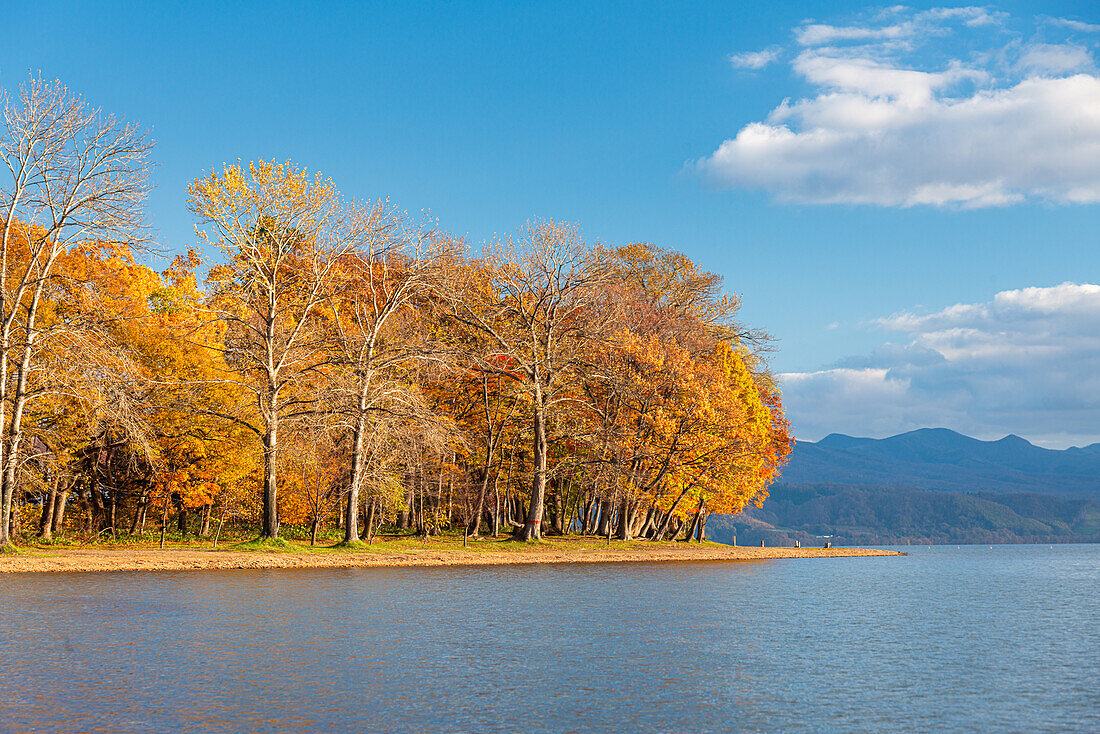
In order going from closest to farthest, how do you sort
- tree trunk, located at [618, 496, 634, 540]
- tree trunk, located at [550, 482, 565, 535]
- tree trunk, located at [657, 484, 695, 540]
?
tree trunk, located at [618, 496, 634, 540], tree trunk, located at [657, 484, 695, 540], tree trunk, located at [550, 482, 565, 535]

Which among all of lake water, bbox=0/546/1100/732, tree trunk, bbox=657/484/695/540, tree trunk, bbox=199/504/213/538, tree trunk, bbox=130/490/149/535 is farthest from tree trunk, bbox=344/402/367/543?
tree trunk, bbox=657/484/695/540

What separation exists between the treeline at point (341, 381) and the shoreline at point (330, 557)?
3.18 metres

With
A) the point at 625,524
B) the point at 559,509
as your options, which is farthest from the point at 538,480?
the point at 559,509

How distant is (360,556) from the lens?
1708 inches

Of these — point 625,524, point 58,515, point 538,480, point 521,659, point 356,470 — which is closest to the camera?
point 521,659

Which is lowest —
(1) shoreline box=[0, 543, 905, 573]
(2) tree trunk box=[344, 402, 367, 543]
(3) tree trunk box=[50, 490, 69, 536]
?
(1) shoreline box=[0, 543, 905, 573]

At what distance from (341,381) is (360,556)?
8.93 m

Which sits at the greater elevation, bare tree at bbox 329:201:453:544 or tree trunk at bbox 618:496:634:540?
bare tree at bbox 329:201:453:544

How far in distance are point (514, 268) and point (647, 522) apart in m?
25.4

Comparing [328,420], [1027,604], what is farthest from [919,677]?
[328,420]

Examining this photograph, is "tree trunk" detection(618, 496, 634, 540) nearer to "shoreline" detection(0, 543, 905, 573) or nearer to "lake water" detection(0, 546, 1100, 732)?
"shoreline" detection(0, 543, 905, 573)

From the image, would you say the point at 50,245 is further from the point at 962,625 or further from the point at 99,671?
the point at 962,625

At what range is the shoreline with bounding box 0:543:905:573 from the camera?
35656 mm

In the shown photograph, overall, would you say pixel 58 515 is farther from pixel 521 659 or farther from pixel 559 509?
pixel 521 659
